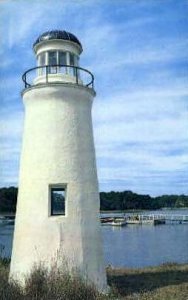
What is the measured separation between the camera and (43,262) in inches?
359

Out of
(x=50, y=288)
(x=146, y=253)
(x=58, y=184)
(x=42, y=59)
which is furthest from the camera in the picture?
(x=146, y=253)

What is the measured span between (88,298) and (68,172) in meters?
2.46

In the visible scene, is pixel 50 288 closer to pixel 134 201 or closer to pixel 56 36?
pixel 56 36

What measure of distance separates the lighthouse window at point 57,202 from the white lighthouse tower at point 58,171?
2 cm

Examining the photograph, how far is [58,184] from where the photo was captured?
9359mm

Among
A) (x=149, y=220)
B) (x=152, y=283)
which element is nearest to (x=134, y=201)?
(x=149, y=220)

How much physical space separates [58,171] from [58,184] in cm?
25

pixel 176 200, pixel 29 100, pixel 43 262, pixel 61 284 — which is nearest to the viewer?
pixel 61 284

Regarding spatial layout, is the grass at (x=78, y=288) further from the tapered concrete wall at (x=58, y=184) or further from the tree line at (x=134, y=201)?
the tree line at (x=134, y=201)

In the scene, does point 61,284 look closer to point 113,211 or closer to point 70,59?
point 70,59

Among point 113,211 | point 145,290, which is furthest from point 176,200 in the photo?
point 145,290

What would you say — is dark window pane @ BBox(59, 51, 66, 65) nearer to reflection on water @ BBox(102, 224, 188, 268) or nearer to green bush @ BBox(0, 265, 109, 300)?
green bush @ BBox(0, 265, 109, 300)

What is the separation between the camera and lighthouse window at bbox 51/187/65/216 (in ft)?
31.8

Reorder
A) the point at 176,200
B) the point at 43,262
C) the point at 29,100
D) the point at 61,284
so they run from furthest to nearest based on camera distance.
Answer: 1. the point at 176,200
2. the point at 29,100
3. the point at 43,262
4. the point at 61,284
